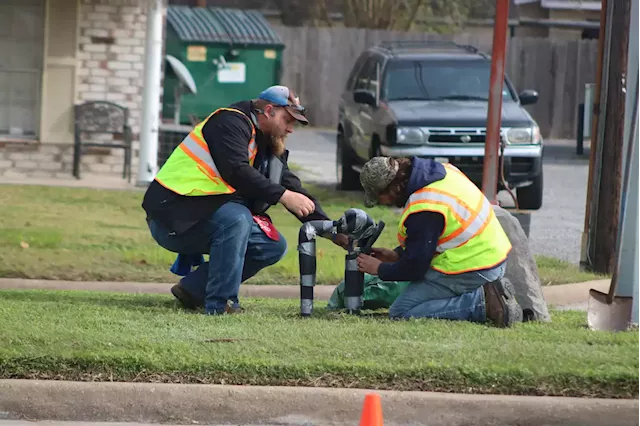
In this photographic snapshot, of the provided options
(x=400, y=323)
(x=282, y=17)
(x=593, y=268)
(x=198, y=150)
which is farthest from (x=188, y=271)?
(x=282, y=17)

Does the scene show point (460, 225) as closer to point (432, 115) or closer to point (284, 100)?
point (284, 100)

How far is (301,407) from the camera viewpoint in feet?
18.5

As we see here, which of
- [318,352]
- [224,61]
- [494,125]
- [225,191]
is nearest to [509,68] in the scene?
[224,61]

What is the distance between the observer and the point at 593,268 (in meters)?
10.5

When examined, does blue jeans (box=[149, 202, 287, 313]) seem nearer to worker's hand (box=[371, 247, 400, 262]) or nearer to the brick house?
worker's hand (box=[371, 247, 400, 262])

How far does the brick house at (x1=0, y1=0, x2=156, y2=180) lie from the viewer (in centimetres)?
1661

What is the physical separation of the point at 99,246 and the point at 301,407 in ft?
17.5

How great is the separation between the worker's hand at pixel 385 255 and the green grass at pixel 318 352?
13.9 inches

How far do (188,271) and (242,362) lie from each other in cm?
217

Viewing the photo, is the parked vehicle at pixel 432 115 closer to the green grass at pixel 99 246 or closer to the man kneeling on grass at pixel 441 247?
the green grass at pixel 99 246

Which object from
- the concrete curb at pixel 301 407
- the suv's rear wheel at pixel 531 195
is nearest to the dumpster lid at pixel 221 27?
the suv's rear wheel at pixel 531 195

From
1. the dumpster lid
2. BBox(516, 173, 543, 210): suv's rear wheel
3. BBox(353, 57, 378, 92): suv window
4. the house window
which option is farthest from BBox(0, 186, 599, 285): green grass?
the dumpster lid

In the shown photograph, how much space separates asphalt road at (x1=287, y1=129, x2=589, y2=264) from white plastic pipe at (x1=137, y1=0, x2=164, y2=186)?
3587mm

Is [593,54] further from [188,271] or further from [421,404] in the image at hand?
[421,404]
